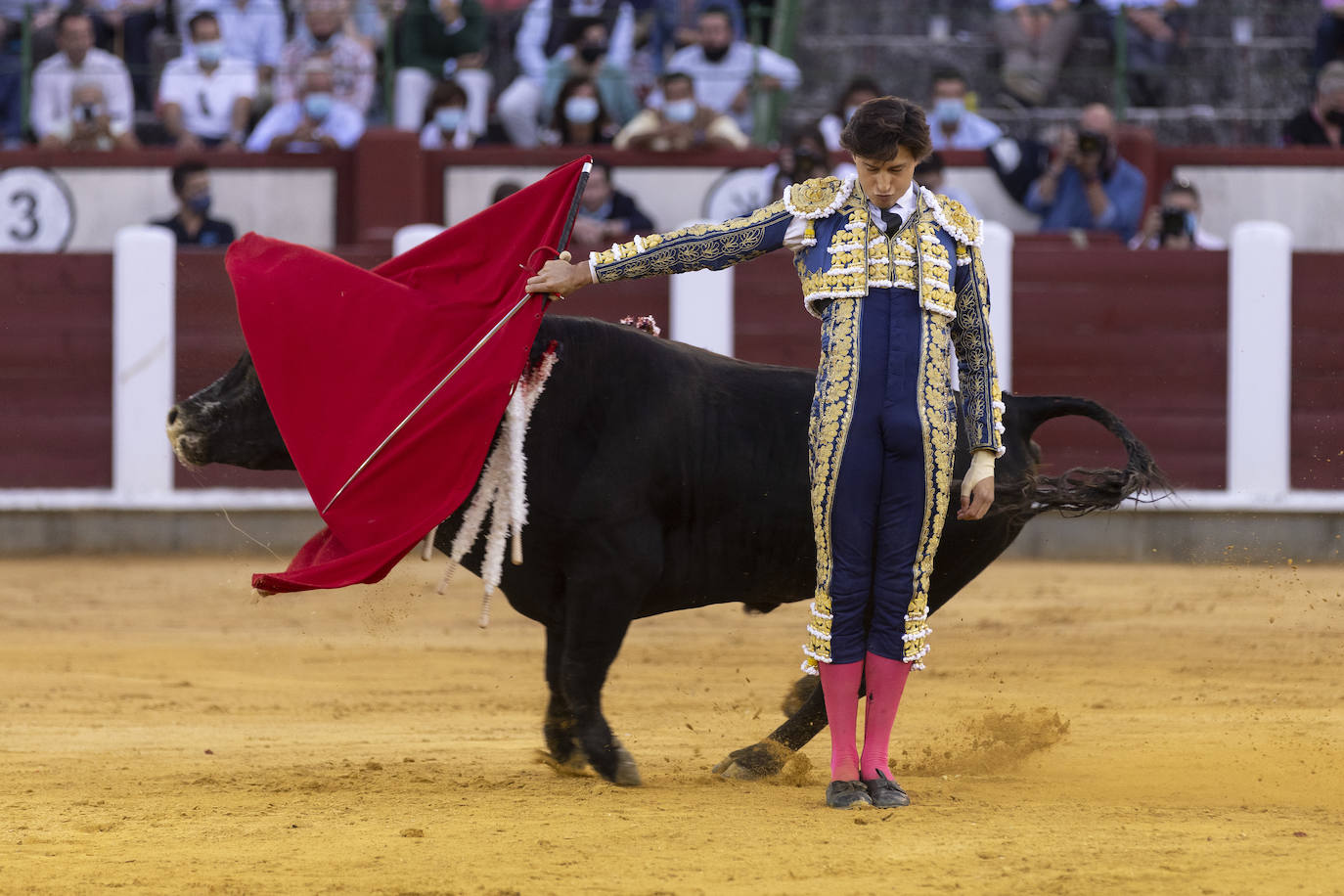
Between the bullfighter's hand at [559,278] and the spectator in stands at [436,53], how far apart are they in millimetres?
6355

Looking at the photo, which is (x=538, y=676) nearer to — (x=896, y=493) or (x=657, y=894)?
(x=896, y=493)

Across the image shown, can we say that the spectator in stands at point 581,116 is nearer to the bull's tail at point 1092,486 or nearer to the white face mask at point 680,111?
the white face mask at point 680,111

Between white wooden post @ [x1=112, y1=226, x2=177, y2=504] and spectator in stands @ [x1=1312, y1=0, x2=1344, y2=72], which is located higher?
spectator in stands @ [x1=1312, y1=0, x2=1344, y2=72]

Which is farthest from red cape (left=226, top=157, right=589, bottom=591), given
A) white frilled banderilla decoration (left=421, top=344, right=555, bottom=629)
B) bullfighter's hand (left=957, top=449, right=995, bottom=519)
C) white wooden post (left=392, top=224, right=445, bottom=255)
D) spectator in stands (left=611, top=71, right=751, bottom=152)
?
spectator in stands (left=611, top=71, right=751, bottom=152)

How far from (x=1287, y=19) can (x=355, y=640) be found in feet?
22.3

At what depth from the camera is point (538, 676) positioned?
5.61 metres

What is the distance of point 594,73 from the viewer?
9547mm

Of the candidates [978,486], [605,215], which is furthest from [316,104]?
[978,486]

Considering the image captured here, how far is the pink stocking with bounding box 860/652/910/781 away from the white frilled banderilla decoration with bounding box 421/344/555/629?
74 centimetres

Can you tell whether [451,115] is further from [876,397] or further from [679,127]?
[876,397]

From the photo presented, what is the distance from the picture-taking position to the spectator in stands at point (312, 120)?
30.9 ft

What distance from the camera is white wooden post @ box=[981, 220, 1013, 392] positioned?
27.7 feet

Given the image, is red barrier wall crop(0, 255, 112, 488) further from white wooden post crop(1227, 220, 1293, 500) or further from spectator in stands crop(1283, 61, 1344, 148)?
spectator in stands crop(1283, 61, 1344, 148)

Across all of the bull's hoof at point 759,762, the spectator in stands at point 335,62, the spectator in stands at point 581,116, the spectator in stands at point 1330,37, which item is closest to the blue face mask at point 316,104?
the spectator in stands at point 335,62
